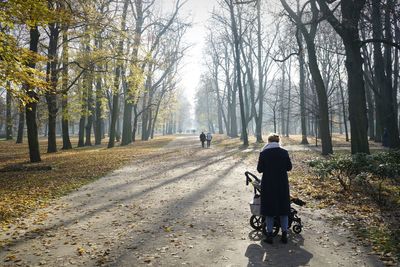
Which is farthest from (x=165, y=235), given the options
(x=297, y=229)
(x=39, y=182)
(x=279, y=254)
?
(x=39, y=182)

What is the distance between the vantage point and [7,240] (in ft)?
20.2

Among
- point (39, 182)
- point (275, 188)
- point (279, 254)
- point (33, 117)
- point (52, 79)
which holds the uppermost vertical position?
point (52, 79)

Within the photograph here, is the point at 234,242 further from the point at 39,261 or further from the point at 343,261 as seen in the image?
the point at 39,261

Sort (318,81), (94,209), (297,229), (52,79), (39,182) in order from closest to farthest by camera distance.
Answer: (297,229) → (94,209) → (39,182) → (318,81) → (52,79)

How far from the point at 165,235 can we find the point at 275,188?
2.22 metres

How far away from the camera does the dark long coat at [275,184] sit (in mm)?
5867

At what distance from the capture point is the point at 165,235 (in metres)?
6.43

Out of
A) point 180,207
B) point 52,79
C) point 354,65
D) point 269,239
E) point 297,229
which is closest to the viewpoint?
point 269,239

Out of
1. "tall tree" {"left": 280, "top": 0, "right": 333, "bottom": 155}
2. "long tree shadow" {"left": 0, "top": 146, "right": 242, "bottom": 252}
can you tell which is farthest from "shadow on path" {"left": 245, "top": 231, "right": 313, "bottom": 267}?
"tall tree" {"left": 280, "top": 0, "right": 333, "bottom": 155}

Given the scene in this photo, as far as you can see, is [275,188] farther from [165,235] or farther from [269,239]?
[165,235]

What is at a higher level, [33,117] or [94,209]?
[33,117]

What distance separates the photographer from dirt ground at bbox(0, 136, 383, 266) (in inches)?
206

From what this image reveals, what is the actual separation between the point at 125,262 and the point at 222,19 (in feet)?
97.0

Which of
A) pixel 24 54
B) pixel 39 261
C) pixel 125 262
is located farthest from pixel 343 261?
pixel 24 54
